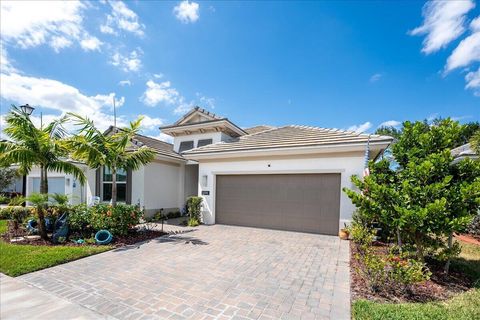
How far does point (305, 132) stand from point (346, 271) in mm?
7028

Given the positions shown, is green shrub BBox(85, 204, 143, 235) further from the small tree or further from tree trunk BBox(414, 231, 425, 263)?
the small tree

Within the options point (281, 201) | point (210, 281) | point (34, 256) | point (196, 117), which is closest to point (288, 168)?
point (281, 201)

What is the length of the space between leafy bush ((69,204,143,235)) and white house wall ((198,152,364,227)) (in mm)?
4049

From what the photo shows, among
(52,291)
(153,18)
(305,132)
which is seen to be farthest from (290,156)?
(52,291)

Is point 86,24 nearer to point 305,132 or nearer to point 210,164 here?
point 210,164

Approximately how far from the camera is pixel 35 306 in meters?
3.76

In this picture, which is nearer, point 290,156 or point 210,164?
point 290,156

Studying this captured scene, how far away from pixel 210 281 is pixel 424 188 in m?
5.17

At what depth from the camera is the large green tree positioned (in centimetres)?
457

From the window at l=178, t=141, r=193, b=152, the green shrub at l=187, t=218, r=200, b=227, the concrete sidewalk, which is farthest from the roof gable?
the concrete sidewalk

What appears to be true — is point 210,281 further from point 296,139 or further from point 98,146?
point 296,139

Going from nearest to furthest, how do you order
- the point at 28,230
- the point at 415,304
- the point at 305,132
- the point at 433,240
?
1. the point at 415,304
2. the point at 433,240
3. the point at 28,230
4. the point at 305,132

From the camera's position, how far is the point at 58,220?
8438 mm

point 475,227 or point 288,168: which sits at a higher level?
point 288,168
